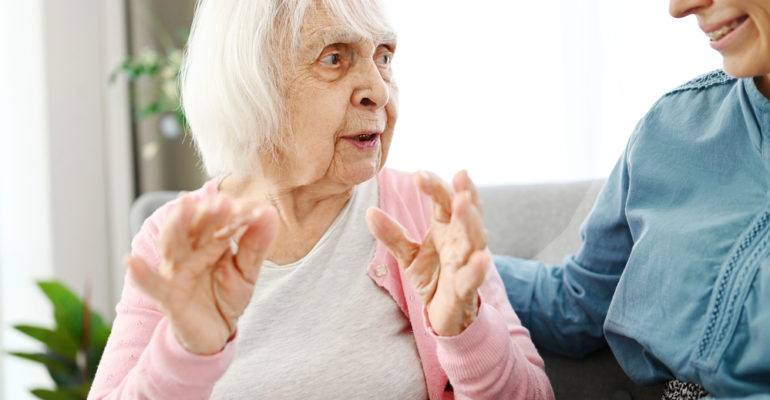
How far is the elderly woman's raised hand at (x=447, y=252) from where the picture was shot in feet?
2.77

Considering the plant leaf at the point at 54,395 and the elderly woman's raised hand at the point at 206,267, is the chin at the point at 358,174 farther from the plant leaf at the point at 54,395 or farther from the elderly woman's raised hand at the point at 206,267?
the plant leaf at the point at 54,395

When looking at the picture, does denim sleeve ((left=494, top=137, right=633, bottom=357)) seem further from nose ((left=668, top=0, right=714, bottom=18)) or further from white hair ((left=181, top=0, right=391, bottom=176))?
white hair ((left=181, top=0, right=391, bottom=176))

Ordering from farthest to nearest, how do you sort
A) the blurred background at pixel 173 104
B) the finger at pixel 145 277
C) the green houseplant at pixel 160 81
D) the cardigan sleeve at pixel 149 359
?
the green houseplant at pixel 160 81, the blurred background at pixel 173 104, the cardigan sleeve at pixel 149 359, the finger at pixel 145 277

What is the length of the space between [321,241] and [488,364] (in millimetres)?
366

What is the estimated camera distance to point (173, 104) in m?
2.94

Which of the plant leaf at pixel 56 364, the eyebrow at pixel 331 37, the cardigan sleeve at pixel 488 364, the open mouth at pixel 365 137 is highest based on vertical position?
the eyebrow at pixel 331 37

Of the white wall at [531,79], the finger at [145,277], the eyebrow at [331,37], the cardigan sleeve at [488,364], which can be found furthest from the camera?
the white wall at [531,79]

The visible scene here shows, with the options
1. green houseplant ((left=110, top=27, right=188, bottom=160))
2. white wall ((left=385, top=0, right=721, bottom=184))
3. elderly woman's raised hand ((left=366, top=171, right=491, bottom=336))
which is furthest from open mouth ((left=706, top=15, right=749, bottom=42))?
green houseplant ((left=110, top=27, right=188, bottom=160))

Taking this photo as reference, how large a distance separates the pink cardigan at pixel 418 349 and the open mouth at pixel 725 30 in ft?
1.54

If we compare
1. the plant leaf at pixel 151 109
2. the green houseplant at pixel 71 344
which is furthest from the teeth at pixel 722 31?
the plant leaf at pixel 151 109

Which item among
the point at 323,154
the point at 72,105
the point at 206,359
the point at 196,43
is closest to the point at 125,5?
the point at 72,105

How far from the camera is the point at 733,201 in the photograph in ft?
3.17

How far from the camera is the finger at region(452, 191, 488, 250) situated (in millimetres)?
829

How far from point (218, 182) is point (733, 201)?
2.75 ft
